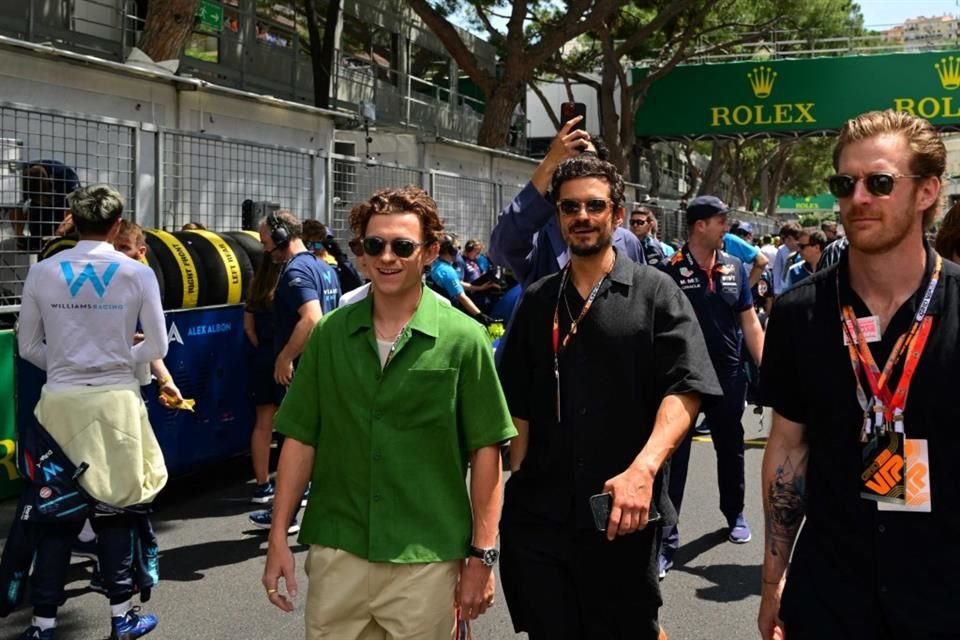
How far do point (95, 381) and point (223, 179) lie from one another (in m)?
5.10

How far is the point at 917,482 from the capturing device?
7.81ft

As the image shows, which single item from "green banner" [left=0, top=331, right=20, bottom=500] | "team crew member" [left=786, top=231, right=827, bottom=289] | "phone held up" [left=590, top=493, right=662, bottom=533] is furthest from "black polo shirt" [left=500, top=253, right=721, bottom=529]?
"team crew member" [left=786, top=231, right=827, bottom=289]

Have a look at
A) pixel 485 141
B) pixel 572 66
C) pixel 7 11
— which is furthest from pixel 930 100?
pixel 7 11

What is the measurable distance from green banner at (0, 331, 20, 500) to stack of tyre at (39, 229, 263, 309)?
0.98m

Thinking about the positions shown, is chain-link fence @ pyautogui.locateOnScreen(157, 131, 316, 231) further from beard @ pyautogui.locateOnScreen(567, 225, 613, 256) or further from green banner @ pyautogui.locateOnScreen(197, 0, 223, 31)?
green banner @ pyautogui.locateOnScreen(197, 0, 223, 31)

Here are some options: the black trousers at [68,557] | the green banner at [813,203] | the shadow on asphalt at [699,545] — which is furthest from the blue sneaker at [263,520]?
the green banner at [813,203]

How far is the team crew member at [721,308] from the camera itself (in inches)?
237

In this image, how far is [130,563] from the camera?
15.1ft

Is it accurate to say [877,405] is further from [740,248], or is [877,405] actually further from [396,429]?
[740,248]

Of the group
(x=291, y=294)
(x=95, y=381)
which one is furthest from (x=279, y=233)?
(x=95, y=381)

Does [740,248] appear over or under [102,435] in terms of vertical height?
over

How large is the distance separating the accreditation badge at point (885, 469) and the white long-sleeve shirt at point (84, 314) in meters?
3.18

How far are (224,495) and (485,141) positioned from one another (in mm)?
12361

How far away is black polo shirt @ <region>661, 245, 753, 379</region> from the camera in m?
6.01
